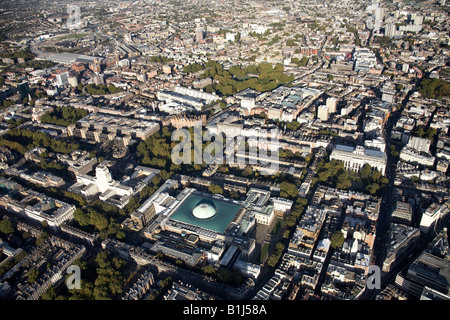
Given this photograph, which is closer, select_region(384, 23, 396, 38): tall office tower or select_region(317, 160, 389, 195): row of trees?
select_region(317, 160, 389, 195): row of trees

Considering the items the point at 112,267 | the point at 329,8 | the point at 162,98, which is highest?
the point at 329,8

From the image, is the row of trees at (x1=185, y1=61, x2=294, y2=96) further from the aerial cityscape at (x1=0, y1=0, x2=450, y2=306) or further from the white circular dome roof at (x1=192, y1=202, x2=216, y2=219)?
the white circular dome roof at (x1=192, y1=202, x2=216, y2=219)

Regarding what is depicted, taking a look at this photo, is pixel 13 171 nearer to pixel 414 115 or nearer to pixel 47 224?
pixel 47 224

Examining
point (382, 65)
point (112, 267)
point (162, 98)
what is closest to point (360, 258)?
point (112, 267)

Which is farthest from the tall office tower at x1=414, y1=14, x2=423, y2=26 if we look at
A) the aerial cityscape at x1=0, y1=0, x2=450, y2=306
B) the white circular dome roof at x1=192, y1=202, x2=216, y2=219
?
the white circular dome roof at x1=192, y1=202, x2=216, y2=219
